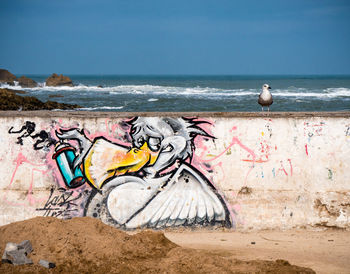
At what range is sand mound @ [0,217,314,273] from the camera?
5391 mm

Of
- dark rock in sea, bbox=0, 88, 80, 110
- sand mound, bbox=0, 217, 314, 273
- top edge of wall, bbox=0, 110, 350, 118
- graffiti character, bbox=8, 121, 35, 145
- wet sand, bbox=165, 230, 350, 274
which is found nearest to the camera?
sand mound, bbox=0, 217, 314, 273

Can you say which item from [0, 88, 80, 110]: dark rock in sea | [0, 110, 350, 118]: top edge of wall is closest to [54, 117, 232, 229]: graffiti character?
[0, 110, 350, 118]: top edge of wall

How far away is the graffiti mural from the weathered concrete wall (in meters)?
0.02

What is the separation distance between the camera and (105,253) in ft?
18.9

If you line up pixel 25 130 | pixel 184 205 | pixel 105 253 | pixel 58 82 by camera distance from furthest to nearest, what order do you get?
pixel 58 82
pixel 25 130
pixel 184 205
pixel 105 253

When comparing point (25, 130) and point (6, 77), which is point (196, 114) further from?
point (6, 77)

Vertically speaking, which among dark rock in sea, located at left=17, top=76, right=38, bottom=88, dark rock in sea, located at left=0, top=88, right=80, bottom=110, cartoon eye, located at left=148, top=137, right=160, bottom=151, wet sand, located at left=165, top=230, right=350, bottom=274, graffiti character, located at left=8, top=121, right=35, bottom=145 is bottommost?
wet sand, located at left=165, top=230, right=350, bottom=274

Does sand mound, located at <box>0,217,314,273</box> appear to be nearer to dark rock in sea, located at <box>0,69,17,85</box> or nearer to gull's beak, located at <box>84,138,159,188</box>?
gull's beak, located at <box>84,138,159,188</box>

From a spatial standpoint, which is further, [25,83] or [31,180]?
[25,83]

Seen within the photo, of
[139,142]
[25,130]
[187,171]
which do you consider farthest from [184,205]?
[25,130]

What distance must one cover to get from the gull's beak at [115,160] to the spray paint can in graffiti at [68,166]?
16 centimetres

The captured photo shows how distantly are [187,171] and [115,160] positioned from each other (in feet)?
3.71

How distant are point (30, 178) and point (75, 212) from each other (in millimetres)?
891

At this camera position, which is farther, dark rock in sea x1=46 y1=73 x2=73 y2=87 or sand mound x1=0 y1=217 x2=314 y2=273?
dark rock in sea x1=46 y1=73 x2=73 y2=87
